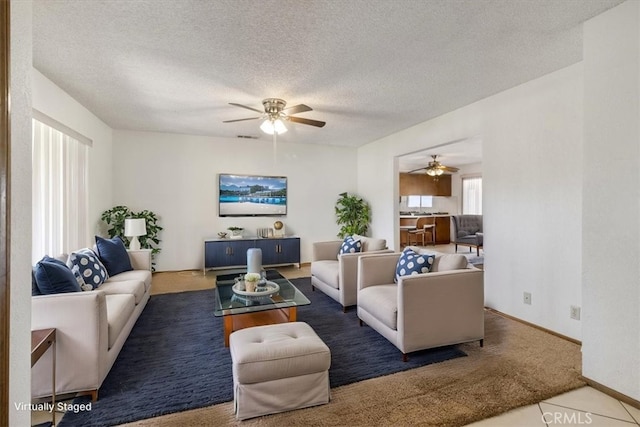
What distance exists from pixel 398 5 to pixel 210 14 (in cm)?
128

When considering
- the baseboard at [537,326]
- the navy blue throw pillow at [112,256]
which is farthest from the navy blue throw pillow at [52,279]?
the baseboard at [537,326]

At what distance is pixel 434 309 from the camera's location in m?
2.47

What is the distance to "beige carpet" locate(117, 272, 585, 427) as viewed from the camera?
70.6 inches

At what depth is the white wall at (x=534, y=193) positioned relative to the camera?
2.85 metres

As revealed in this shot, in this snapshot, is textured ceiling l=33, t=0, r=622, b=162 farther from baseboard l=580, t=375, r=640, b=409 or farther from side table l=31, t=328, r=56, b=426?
baseboard l=580, t=375, r=640, b=409

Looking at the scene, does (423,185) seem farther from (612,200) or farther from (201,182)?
(612,200)

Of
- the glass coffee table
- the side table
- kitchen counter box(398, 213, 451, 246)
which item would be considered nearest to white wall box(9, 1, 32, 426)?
the side table

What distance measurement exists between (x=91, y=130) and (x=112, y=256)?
6.72ft

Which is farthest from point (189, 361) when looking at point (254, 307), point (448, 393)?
point (448, 393)

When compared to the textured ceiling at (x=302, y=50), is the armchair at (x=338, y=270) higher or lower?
lower

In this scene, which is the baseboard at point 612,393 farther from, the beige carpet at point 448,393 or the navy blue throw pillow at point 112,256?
the navy blue throw pillow at point 112,256

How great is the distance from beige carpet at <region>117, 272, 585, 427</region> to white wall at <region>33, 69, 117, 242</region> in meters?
3.28

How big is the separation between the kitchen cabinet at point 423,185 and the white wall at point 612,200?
297 inches

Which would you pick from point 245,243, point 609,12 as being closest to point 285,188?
point 245,243
